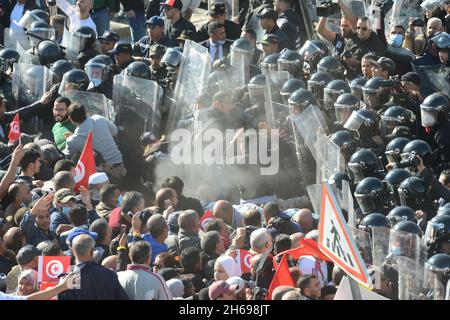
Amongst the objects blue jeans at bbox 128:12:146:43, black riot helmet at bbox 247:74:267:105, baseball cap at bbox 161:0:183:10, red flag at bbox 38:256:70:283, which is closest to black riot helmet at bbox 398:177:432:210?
black riot helmet at bbox 247:74:267:105

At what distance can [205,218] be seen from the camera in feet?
52.3

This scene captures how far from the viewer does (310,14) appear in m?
21.5

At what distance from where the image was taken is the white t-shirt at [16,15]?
2246cm

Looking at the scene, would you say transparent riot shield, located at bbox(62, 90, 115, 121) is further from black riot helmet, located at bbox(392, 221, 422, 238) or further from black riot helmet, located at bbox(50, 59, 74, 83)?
black riot helmet, located at bbox(392, 221, 422, 238)

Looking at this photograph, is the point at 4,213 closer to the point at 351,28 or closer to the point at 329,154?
the point at 329,154

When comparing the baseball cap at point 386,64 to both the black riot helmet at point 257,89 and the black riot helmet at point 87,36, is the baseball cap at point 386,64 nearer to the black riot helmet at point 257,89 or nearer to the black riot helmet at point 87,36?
the black riot helmet at point 257,89

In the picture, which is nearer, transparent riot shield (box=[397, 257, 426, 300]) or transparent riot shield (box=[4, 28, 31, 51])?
transparent riot shield (box=[397, 257, 426, 300])

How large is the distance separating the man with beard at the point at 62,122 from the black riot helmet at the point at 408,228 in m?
5.18

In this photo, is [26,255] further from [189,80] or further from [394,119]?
[189,80]

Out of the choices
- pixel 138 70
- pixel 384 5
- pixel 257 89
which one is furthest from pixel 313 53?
pixel 384 5

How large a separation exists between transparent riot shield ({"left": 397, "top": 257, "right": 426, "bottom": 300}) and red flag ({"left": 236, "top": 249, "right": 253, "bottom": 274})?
1319mm

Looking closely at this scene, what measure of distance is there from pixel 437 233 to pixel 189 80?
19.0 ft

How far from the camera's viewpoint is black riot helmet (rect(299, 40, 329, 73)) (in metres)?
19.6
